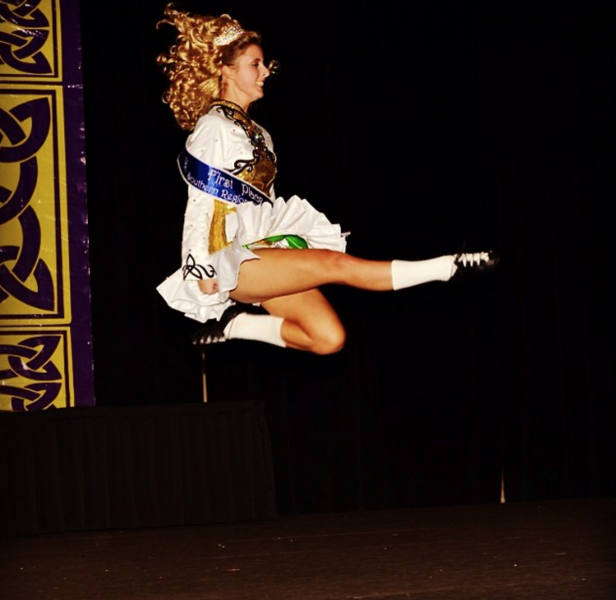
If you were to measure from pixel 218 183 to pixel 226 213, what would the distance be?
97mm

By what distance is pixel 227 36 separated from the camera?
3531 millimetres

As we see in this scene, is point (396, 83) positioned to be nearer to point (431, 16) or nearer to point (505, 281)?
point (431, 16)

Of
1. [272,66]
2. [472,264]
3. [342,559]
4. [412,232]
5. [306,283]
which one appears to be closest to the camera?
[472,264]

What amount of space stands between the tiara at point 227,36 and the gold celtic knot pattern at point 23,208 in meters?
2.30

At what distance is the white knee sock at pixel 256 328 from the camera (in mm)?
3465

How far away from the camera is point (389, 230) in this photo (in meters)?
6.04

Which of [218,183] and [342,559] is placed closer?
[218,183]

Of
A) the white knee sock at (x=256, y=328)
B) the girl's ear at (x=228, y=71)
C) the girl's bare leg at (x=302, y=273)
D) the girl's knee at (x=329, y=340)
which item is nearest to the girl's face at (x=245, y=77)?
the girl's ear at (x=228, y=71)

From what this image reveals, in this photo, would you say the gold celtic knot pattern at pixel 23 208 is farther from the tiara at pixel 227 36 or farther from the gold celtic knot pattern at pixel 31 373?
the tiara at pixel 227 36

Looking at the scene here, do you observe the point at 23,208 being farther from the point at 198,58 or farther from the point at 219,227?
the point at 219,227

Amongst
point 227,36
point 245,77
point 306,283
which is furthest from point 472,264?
point 227,36

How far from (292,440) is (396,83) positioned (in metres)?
2.08

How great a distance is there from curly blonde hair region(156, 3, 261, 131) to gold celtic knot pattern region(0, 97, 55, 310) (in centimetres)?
213

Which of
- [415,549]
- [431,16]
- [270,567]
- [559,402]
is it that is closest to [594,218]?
[559,402]
